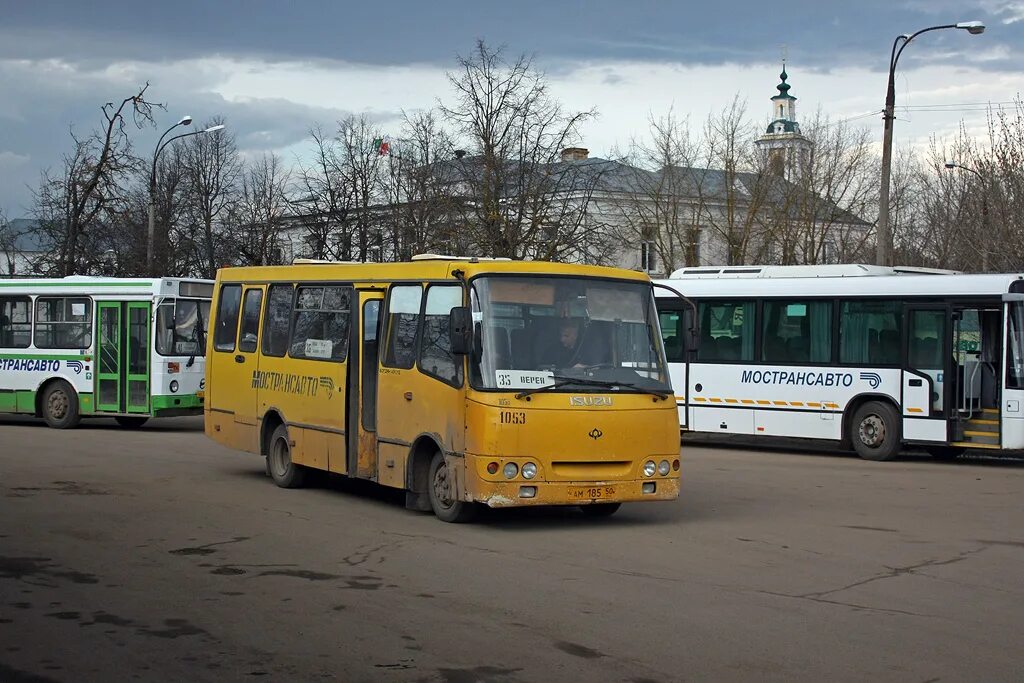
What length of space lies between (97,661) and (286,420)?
8593mm

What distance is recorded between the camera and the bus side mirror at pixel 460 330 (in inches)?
476

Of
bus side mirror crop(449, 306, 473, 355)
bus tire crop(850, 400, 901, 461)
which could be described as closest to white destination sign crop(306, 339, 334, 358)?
bus side mirror crop(449, 306, 473, 355)

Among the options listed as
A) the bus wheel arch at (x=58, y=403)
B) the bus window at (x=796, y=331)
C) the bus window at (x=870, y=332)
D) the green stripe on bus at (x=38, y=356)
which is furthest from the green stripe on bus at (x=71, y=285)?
the bus window at (x=870, y=332)

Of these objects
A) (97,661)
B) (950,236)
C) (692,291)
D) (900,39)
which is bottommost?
(97,661)

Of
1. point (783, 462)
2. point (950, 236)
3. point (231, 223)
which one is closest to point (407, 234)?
point (231, 223)

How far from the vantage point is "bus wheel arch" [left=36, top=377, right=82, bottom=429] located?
25.4 meters

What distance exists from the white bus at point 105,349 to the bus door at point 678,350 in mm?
8945

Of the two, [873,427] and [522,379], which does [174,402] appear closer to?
[873,427]

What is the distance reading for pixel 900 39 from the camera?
28469mm

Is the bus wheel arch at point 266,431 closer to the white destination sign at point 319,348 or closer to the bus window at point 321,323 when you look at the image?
the bus window at point 321,323

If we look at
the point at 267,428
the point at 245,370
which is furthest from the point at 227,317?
the point at 267,428

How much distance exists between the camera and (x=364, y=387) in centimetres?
1426

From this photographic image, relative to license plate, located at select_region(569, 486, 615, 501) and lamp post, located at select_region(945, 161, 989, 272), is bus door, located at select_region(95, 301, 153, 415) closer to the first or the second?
license plate, located at select_region(569, 486, 615, 501)

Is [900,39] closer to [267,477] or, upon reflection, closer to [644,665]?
[267,477]
